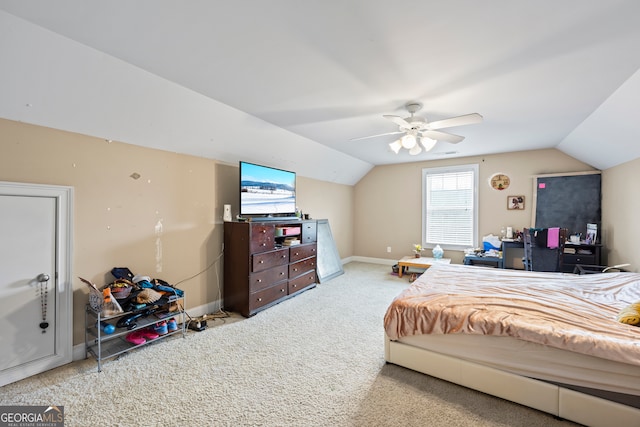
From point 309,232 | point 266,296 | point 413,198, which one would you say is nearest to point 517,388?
point 266,296

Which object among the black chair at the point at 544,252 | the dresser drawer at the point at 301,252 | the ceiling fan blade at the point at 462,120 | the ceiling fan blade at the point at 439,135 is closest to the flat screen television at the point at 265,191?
the dresser drawer at the point at 301,252

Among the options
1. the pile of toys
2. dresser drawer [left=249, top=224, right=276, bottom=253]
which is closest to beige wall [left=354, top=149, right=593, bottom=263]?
dresser drawer [left=249, top=224, right=276, bottom=253]

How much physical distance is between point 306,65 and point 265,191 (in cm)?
216

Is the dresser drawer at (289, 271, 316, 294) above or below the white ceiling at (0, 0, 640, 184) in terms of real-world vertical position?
below

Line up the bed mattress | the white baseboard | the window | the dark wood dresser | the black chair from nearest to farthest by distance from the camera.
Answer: the bed mattress → the dark wood dresser → the black chair → the window → the white baseboard

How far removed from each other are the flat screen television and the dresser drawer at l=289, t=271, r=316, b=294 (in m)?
1.10

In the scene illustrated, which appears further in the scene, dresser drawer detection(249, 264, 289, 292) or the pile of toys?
dresser drawer detection(249, 264, 289, 292)

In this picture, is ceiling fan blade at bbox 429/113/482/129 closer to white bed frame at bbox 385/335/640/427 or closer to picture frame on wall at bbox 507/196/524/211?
white bed frame at bbox 385/335/640/427

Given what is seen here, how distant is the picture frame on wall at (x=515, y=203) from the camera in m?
5.03

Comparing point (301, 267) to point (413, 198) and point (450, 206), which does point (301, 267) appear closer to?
point (413, 198)

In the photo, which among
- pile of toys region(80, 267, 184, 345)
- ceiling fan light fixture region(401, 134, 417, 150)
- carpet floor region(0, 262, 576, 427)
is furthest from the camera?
ceiling fan light fixture region(401, 134, 417, 150)

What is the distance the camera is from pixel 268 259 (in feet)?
12.0

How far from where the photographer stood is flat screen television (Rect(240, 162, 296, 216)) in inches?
143

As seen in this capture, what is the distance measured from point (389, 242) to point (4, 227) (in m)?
6.15
